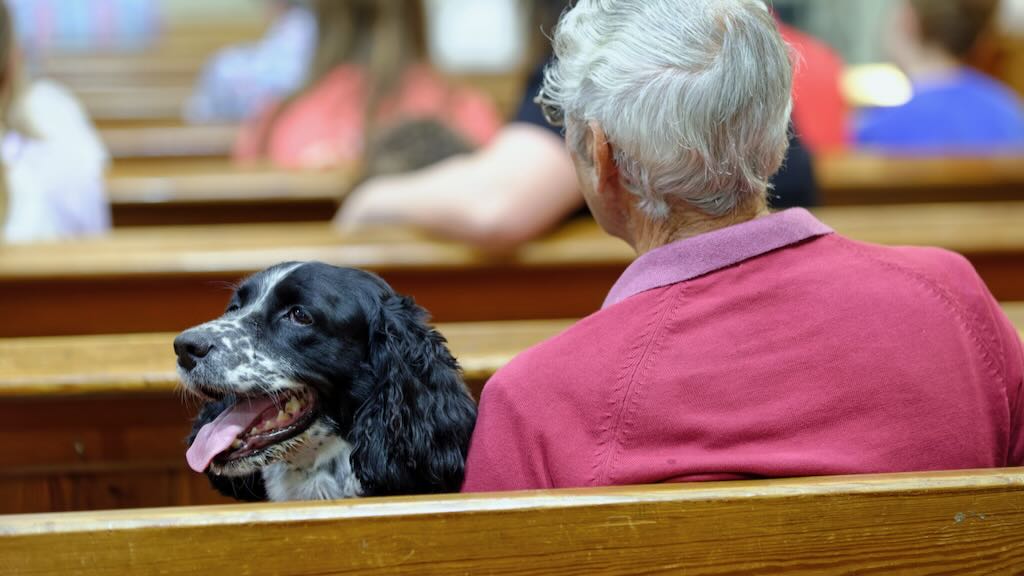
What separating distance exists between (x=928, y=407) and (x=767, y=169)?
34cm

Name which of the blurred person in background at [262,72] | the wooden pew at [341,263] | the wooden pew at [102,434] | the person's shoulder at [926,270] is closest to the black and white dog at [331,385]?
the wooden pew at [102,434]

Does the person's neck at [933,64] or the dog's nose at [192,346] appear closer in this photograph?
the dog's nose at [192,346]

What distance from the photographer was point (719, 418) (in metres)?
1.29

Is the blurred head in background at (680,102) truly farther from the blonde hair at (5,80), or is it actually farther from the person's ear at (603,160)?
the blonde hair at (5,80)

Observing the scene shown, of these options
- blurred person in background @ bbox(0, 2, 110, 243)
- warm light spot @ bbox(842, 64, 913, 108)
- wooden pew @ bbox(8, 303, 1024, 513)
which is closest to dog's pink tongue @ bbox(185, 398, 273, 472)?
wooden pew @ bbox(8, 303, 1024, 513)

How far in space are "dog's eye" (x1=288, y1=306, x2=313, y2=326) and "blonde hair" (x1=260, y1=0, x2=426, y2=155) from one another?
2.23 metres

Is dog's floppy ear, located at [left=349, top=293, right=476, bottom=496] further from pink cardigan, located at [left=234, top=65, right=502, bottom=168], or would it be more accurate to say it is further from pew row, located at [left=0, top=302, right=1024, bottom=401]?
pink cardigan, located at [left=234, top=65, right=502, bottom=168]

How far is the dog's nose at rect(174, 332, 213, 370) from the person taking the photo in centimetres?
142

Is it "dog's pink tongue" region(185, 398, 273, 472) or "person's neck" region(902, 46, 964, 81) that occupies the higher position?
"person's neck" region(902, 46, 964, 81)

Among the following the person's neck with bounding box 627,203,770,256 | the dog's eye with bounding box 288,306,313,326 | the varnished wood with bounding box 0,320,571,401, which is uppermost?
the person's neck with bounding box 627,203,770,256

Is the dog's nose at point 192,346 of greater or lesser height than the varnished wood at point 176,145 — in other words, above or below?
above

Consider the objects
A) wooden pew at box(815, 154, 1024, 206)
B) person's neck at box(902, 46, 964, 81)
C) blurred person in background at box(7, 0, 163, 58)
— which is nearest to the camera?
wooden pew at box(815, 154, 1024, 206)

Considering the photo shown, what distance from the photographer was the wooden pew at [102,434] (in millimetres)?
1722

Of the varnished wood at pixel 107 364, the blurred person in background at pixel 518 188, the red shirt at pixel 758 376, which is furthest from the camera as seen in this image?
the blurred person in background at pixel 518 188
